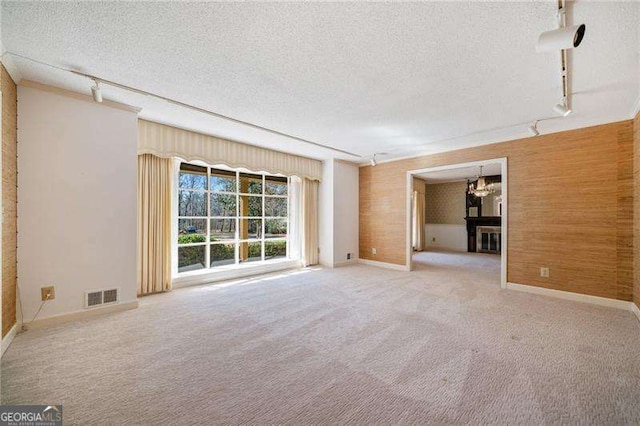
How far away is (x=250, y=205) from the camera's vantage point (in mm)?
5289

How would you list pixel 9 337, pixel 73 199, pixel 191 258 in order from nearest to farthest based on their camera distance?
pixel 9 337
pixel 73 199
pixel 191 258

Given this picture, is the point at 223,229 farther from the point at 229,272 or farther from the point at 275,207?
the point at 275,207

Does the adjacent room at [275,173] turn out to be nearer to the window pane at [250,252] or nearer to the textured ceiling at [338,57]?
the textured ceiling at [338,57]

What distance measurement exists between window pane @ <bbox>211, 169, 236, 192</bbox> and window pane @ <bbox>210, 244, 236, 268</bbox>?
1106 mm

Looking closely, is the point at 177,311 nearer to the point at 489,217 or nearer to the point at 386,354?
the point at 386,354

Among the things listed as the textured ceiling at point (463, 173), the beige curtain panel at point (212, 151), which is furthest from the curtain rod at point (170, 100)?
the textured ceiling at point (463, 173)

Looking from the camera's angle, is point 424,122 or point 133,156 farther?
point 424,122

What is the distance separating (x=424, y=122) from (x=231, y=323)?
3.70 metres

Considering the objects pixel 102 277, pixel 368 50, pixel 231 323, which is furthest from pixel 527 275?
pixel 102 277

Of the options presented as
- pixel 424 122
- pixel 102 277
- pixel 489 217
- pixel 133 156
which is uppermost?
pixel 424 122

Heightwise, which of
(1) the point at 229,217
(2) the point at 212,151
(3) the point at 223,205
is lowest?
(1) the point at 229,217

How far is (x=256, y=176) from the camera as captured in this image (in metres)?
5.39

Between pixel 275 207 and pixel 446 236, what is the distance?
23.4 feet

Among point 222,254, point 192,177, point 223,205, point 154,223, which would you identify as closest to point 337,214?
point 223,205
